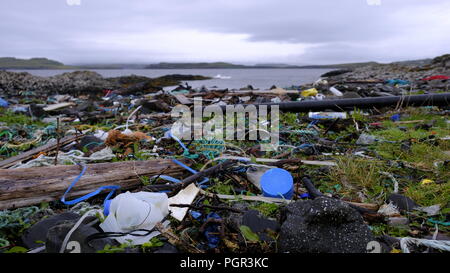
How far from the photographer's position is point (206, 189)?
10.0 feet

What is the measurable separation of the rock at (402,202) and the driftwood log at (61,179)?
212 centimetres

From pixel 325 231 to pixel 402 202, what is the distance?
45.5 inches

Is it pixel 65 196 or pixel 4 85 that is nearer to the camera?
pixel 65 196

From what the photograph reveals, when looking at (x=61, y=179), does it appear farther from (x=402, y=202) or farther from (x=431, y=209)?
(x=431, y=209)

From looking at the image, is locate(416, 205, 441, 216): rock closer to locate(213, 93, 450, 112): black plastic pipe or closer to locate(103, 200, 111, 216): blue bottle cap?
locate(103, 200, 111, 216): blue bottle cap

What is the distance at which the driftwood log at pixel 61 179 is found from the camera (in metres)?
2.68

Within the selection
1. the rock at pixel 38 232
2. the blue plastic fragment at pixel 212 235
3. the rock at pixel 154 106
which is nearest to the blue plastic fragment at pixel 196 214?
the blue plastic fragment at pixel 212 235

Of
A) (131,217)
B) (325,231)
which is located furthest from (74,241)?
(325,231)

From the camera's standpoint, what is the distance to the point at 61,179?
9.48 feet

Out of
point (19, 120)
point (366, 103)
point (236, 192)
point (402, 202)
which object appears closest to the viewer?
point (402, 202)

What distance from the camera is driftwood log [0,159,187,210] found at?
2.68m
